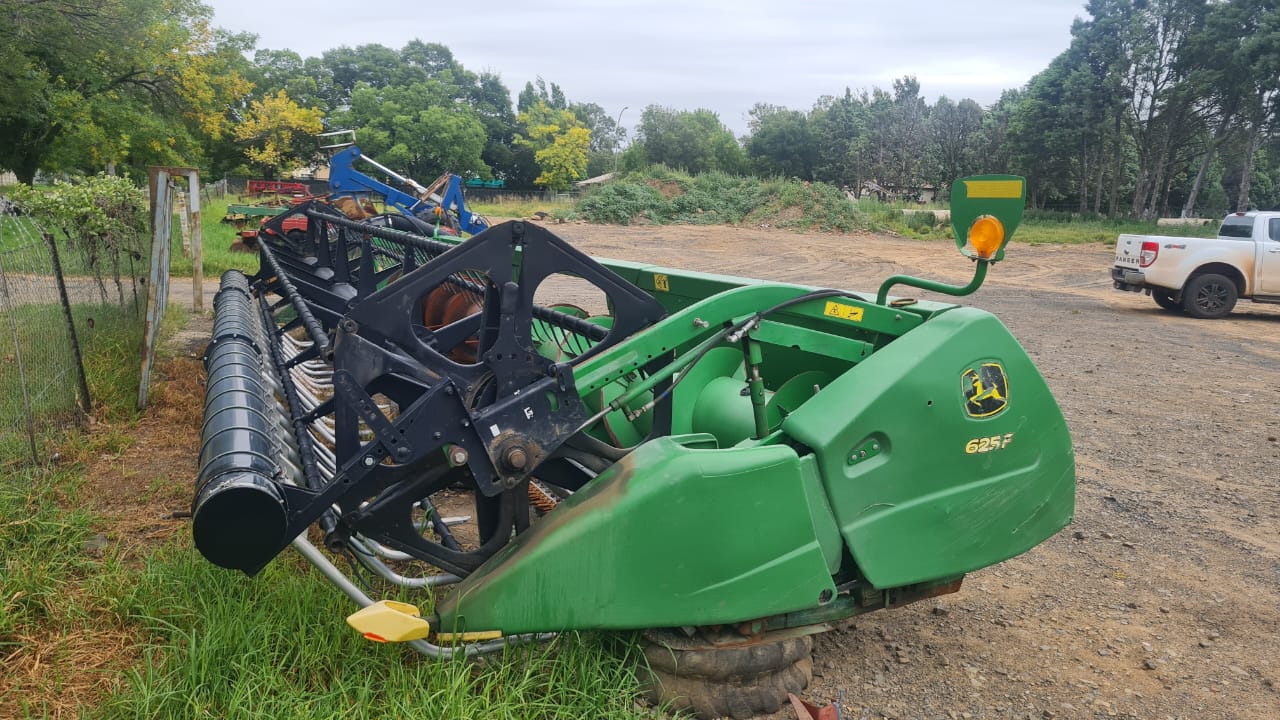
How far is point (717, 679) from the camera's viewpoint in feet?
9.09

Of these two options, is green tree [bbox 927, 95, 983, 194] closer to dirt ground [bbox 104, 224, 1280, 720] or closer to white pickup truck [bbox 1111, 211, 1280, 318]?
white pickup truck [bbox 1111, 211, 1280, 318]

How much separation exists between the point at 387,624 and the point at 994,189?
240 cm

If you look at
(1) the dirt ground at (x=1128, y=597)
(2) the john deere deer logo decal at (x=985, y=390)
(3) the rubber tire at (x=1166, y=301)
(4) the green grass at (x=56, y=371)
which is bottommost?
(1) the dirt ground at (x=1128, y=597)

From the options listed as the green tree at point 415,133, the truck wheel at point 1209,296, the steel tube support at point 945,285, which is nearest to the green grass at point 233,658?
the steel tube support at point 945,285

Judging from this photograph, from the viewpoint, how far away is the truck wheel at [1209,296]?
43.1ft

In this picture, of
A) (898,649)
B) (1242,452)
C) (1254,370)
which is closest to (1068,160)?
(1254,370)

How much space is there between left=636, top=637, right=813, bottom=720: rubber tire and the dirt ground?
0.29m

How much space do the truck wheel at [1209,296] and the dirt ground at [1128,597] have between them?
4.72 m

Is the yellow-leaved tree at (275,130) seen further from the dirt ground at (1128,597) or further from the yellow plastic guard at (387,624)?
the yellow plastic guard at (387,624)

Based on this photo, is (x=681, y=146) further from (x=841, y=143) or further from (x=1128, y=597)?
(x=1128, y=597)

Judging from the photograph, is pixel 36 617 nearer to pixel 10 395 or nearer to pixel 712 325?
pixel 10 395

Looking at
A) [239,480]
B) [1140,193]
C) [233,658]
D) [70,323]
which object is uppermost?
[1140,193]

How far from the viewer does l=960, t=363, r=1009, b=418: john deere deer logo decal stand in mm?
2932

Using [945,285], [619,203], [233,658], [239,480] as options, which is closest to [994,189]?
[945,285]
